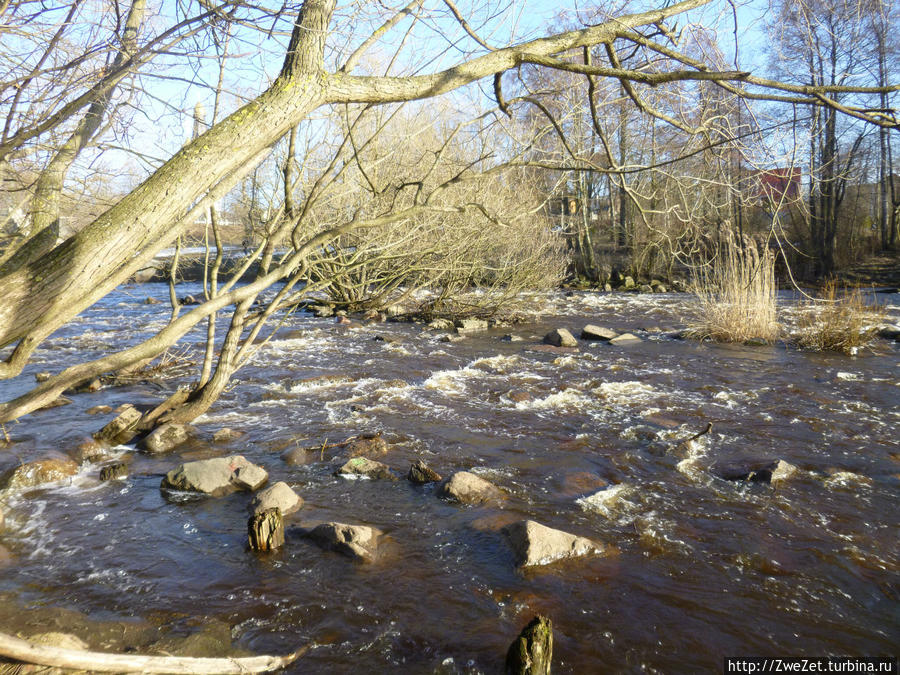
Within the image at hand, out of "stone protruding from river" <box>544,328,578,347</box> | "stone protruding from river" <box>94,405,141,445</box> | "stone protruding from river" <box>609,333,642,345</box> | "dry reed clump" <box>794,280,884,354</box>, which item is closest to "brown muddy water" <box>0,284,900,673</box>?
"stone protruding from river" <box>94,405,141,445</box>

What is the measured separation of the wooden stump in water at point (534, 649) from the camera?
231 cm

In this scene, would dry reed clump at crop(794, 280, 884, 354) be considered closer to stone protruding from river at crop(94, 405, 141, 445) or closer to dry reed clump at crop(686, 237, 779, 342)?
dry reed clump at crop(686, 237, 779, 342)

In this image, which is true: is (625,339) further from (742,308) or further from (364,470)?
(364,470)

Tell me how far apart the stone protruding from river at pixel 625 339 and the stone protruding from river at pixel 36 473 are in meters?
8.00

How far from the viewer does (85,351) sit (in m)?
9.35

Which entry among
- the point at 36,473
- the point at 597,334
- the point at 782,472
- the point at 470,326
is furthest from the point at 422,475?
the point at 470,326

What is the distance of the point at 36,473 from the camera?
435cm

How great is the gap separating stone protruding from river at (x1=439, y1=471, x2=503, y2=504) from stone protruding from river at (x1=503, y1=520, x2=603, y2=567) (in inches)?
22.8

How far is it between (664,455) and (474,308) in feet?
25.9

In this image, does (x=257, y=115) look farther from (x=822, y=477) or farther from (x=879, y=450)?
(x=879, y=450)

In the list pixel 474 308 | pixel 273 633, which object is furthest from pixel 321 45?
pixel 474 308

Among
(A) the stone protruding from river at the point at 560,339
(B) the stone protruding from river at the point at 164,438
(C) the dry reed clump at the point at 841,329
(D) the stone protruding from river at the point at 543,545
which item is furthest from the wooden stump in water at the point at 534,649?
(C) the dry reed clump at the point at 841,329

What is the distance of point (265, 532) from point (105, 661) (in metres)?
1.28

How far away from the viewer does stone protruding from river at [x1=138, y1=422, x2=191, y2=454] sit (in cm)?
496
